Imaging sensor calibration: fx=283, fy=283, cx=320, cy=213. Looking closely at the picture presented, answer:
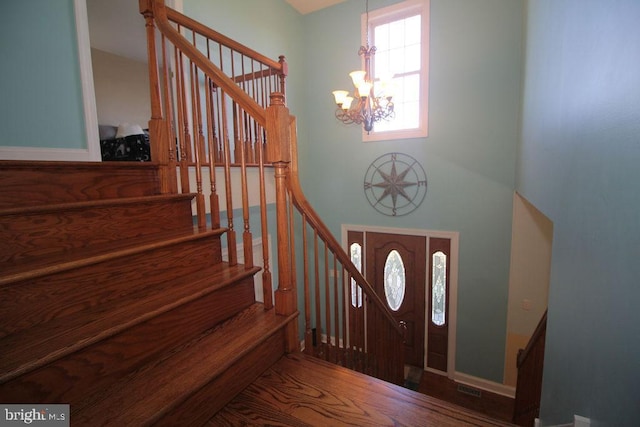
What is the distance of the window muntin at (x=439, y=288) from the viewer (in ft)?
12.7

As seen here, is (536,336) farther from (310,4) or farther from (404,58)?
(310,4)

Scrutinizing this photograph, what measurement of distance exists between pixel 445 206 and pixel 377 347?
2.17 meters

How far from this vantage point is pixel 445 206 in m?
3.73

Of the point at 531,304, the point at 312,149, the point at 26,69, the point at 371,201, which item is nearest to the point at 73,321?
the point at 26,69

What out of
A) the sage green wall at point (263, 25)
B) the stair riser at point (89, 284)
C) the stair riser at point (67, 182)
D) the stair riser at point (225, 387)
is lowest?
the stair riser at point (225, 387)

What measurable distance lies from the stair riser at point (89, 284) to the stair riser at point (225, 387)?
21.7 inches

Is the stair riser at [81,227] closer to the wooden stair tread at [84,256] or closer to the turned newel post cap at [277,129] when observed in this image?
the wooden stair tread at [84,256]

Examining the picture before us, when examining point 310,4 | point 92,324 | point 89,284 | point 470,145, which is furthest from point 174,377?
point 310,4

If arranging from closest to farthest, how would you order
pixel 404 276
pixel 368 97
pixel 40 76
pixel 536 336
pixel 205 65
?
pixel 205 65, pixel 40 76, pixel 536 336, pixel 368 97, pixel 404 276

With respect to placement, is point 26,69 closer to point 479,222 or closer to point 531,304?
point 479,222

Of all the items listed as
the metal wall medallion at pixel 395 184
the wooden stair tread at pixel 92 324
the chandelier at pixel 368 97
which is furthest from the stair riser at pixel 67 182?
the metal wall medallion at pixel 395 184

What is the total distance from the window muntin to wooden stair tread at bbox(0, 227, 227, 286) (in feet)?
10.8

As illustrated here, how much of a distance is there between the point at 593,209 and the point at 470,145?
8.95 ft

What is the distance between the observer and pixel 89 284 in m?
1.12
